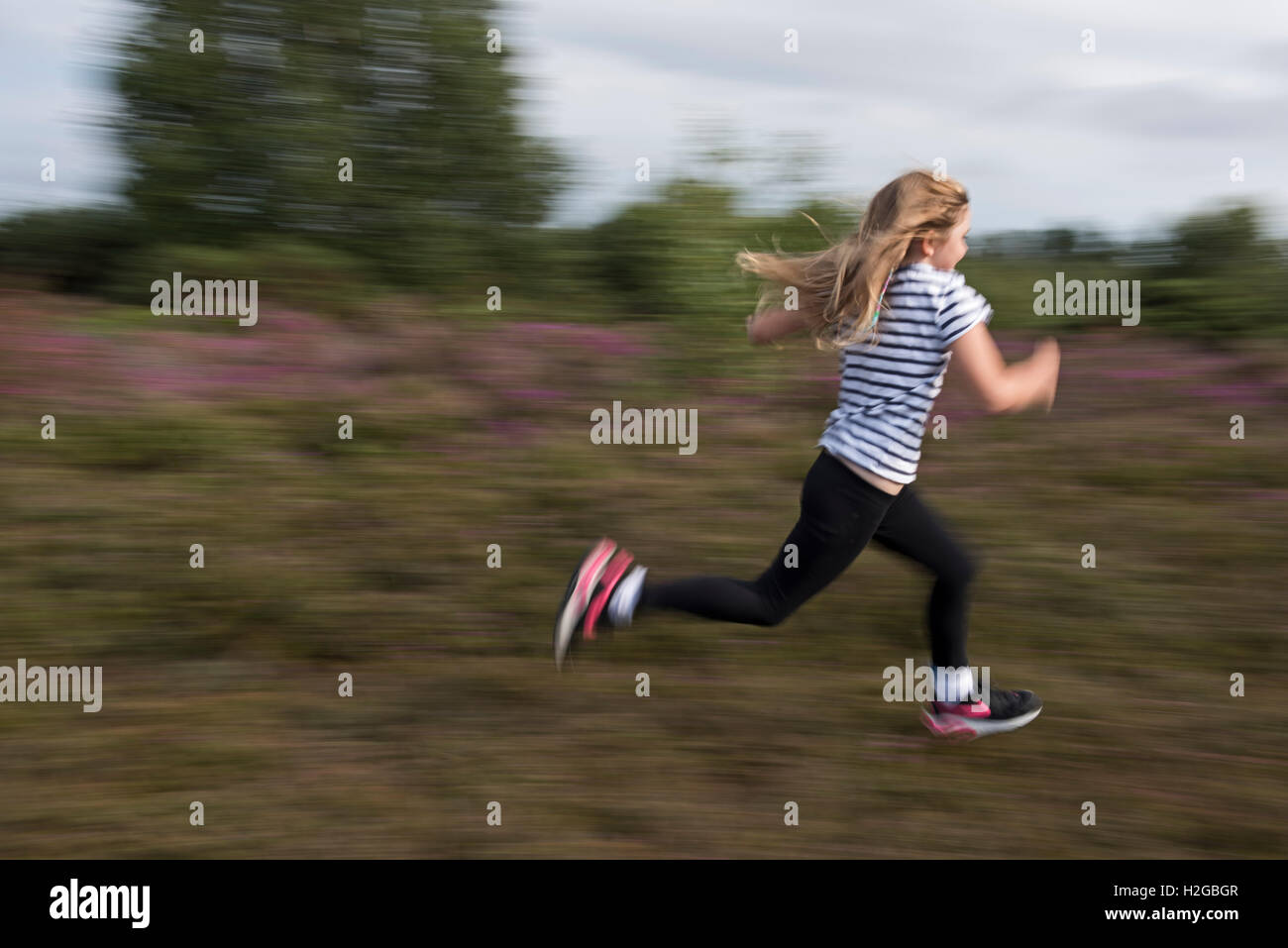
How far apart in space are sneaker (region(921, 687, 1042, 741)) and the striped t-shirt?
89cm

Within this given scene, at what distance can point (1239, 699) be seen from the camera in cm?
400

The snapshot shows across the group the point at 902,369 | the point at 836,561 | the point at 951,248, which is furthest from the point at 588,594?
the point at 951,248

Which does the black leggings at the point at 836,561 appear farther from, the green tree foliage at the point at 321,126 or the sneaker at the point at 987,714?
the green tree foliage at the point at 321,126

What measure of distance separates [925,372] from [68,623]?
346 cm

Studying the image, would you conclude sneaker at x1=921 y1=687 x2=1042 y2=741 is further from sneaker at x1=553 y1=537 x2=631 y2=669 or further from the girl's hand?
the girl's hand

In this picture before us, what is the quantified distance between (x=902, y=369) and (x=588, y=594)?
1219 millimetres

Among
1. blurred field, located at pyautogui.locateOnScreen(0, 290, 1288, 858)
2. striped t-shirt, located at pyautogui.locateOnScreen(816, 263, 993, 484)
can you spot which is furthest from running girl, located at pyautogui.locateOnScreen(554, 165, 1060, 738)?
blurred field, located at pyautogui.locateOnScreen(0, 290, 1288, 858)

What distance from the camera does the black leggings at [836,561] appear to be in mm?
3256

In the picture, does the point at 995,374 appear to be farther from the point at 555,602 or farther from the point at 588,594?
the point at 555,602

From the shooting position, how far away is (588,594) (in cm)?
355

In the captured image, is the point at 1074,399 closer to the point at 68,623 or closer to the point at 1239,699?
the point at 1239,699

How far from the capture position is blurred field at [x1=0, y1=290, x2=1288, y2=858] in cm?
331

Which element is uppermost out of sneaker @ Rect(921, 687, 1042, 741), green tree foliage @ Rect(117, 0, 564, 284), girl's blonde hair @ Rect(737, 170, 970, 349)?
green tree foliage @ Rect(117, 0, 564, 284)

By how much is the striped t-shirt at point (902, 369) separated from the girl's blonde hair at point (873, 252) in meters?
0.07
